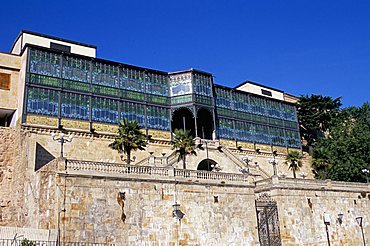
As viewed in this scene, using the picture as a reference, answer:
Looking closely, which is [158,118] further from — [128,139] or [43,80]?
[43,80]

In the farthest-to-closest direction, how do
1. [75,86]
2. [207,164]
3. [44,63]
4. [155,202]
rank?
[207,164], [75,86], [44,63], [155,202]

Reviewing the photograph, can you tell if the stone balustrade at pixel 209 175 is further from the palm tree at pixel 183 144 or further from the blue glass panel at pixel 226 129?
the blue glass panel at pixel 226 129

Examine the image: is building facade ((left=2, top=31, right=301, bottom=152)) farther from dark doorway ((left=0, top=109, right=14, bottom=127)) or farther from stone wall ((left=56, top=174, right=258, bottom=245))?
stone wall ((left=56, top=174, right=258, bottom=245))

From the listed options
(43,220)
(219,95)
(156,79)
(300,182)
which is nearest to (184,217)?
(43,220)

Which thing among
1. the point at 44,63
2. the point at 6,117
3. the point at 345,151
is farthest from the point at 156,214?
the point at 345,151

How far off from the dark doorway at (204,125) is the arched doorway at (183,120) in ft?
3.14

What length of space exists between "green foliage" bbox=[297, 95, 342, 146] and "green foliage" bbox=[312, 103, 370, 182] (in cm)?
179

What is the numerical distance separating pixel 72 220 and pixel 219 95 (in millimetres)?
30415

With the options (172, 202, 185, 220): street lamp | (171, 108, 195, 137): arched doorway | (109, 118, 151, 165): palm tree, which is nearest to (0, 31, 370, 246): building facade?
(172, 202, 185, 220): street lamp

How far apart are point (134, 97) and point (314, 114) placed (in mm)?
29210

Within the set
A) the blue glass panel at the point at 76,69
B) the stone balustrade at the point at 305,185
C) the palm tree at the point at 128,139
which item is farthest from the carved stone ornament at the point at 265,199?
the blue glass panel at the point at 76,69

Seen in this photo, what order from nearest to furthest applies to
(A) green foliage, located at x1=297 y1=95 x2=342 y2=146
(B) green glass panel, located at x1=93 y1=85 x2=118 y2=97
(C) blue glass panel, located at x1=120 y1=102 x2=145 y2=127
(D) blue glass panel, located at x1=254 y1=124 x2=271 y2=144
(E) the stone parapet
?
(E) the stone parapet < (B) green glass panel, located at x1=93 y1=85 x2=118 y2=97 < (C) blue glass panel, located at x1=120 y1=102 x2=145 y2=127 < (D) blue glass panel, located at x1=254 y1=124 x2=271 y2=144 < (A) green foliage, located at x1=297 y1=95 x2=342 y2=146

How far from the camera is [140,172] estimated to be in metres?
27.2

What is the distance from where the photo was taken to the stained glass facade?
39.4 metres
